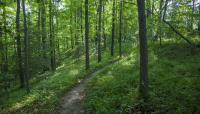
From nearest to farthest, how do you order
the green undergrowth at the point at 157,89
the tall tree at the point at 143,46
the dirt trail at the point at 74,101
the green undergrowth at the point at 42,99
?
the green undergrowth at the point at 157,89
the tall tree at the point at 143,46
the dirt trail at the point at 74,101
the green undergrowth at the point at 42,99

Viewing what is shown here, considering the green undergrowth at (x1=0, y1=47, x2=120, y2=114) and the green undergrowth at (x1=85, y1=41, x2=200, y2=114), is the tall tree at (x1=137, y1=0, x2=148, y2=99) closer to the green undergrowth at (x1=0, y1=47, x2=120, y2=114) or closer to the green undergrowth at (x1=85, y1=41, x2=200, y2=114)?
the green undergrowth at (x1=85, y1=41, x2=200, y2=114)

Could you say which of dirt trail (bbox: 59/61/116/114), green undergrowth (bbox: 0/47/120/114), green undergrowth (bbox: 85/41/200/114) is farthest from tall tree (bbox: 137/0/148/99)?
green undergrowth (bbox: 0/47/120/114)

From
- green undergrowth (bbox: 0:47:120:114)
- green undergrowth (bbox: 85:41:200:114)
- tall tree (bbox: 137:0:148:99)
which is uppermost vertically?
tall tree (bbox: 137:0:148:99)

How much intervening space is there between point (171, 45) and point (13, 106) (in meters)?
15.6

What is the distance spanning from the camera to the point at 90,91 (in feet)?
55.0

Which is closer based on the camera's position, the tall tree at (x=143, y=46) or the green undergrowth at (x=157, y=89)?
the green undergrowth at (x=157, y=89)

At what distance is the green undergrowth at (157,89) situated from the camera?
12031 mm

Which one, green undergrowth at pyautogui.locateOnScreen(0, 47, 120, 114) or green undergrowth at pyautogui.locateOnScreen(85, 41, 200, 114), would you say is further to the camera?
green undergrowth at pyautogui.locateOnScreen(0, 47, 120, 114)

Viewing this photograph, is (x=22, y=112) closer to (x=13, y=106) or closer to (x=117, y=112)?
(x=13, y=106)

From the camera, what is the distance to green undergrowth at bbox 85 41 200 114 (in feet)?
39.5

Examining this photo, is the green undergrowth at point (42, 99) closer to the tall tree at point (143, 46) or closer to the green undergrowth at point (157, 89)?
the green undergrowth at point (157, 89)

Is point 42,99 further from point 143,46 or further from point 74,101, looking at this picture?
point 143,46

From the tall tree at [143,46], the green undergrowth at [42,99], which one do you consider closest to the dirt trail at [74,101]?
the green undergrowth at [42,99]

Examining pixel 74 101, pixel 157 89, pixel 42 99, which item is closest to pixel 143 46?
pixel 157 89
